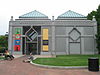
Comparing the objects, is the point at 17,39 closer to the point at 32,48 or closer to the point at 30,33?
the point at 30,33

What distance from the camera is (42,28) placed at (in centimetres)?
3856

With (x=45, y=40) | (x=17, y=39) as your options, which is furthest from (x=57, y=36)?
(x=17, y=39)

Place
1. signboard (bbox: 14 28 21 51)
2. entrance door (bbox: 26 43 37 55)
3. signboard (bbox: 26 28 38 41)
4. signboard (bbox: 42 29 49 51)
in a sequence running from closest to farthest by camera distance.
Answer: signboard (bbox: 42 29 49 51) < signboard (bbox: 14 28 21 51) < signboard (bbox: 26 28 38 41) < entrance door (bbox: 26 43 37 55)

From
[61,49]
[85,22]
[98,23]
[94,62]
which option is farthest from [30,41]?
[94,62]

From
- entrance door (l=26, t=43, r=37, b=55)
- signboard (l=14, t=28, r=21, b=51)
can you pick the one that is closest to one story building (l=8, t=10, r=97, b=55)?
signboard (l=14, t=28, r=21, b=51)

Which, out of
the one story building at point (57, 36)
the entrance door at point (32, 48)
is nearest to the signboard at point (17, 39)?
the one story building at point (57, 36)

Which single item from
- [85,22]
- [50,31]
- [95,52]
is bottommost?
[95,52]

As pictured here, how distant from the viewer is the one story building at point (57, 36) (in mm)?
37906

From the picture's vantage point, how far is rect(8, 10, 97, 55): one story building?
37.9m

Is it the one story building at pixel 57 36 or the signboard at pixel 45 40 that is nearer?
the signboard at pixel 45 40

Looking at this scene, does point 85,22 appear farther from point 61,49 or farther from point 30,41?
point 30,41

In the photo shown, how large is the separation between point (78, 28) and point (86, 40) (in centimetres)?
378

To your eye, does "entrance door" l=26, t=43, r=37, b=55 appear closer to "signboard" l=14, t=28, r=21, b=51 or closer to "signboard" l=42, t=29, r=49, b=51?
"signboard" l=14, t=28, r=21, b=51

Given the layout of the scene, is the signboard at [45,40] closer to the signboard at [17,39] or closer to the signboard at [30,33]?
the signboard at [30,33]
